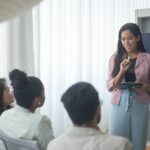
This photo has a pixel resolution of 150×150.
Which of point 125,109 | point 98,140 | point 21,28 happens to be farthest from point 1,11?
point 21,28

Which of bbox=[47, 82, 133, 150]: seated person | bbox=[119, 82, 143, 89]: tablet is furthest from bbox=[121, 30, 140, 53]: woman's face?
bbox=[47, 82, 133, 150]: seated person

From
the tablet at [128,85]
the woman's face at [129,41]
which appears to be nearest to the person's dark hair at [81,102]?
the tablet at [128,85]

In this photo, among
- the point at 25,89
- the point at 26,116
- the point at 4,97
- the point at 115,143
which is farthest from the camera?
the point at 4,97

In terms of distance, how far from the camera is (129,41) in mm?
2098

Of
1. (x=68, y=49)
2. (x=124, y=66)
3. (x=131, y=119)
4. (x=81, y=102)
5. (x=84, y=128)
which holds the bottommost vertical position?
(x=131, y=119)

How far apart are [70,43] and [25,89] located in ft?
5.84

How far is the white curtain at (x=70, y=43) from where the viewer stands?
11.1ft

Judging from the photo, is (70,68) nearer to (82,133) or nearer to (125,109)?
(125,109)

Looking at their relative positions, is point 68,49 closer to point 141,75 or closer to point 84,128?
point 141,75

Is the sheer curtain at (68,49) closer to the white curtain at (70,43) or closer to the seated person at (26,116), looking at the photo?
the white curtain at (70,43)

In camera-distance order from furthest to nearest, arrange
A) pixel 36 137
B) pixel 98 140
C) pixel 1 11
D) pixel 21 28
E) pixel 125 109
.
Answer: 1. pixel 21 28
2. pixel 125 109
3. pixel 36 137
4. pixel 98 140
5. pixel 1 11

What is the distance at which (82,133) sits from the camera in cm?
128

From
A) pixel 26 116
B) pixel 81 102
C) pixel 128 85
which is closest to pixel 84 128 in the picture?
pixel 81 102

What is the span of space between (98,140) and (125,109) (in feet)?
2.65
